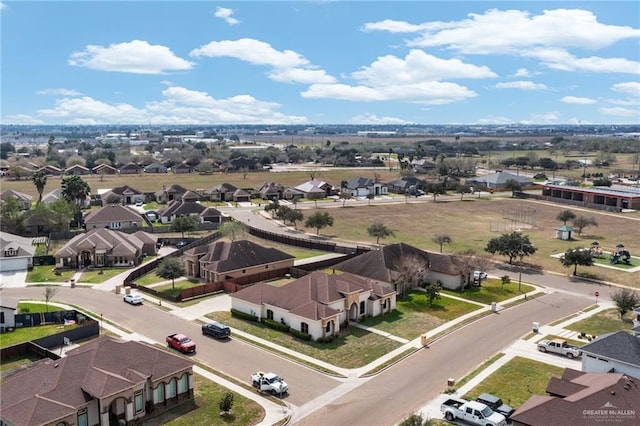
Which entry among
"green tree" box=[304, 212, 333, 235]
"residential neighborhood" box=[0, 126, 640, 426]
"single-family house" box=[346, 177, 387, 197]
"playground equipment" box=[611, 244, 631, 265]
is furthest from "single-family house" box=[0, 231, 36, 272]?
"single-family house" box=[346, 177, 387, 197]

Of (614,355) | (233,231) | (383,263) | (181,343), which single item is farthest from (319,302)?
(233,231)

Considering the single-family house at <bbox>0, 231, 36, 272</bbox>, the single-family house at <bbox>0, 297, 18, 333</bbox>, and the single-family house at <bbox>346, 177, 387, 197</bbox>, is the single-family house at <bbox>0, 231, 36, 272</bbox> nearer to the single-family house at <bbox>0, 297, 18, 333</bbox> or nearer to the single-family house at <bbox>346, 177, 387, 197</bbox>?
the single-family house at <bbox>0, 297, 18, 333</bbox>

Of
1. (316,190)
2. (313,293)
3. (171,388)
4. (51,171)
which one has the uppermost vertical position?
(51,171)

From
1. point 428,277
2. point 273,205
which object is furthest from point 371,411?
point 273,205

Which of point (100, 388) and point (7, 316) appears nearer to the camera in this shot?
point (100, 388)

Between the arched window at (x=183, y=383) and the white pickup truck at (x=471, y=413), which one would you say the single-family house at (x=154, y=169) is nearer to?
the arched window at (x=183, y=383)

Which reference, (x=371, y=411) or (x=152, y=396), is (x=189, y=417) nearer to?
(x=152, y=396)

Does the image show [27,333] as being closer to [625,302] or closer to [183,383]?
[183,383]
